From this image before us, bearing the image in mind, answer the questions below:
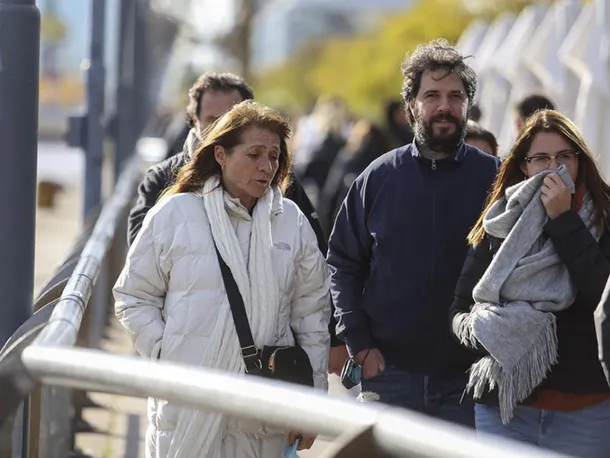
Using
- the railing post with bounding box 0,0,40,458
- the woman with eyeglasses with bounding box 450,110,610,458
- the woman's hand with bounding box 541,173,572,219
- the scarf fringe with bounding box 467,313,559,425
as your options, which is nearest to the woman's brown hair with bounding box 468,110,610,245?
the woman with eyeglasses with bounding box 450,110,610,458

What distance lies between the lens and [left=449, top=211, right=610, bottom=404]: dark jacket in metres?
4.30

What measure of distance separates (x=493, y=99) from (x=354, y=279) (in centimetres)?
1044

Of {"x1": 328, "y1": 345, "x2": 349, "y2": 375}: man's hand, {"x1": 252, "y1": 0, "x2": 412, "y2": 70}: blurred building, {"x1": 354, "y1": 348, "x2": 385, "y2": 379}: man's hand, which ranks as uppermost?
{"x1": 354, "y1": 348, "x2": 385, "y2": 379}: man's hand

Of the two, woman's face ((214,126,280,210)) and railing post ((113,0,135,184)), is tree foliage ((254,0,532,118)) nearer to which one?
railing post ((113,0,135,184))

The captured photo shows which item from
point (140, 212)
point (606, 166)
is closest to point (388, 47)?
point (606, 166)

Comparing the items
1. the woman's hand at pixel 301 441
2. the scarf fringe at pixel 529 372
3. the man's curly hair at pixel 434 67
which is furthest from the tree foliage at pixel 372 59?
the woman's hand at pixel 301 441

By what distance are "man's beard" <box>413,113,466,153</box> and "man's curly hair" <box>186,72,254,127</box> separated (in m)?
1.20

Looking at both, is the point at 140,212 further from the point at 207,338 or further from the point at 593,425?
the point at 593,425

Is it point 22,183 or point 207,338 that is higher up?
point 22,183

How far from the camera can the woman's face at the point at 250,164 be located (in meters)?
4.66

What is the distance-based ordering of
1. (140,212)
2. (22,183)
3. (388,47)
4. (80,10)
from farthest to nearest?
(388,47)
(80,10)
(140,212)
(22,183)

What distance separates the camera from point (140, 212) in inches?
224

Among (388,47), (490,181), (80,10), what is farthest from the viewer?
(388,47)

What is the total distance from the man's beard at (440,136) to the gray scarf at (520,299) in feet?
2.02
